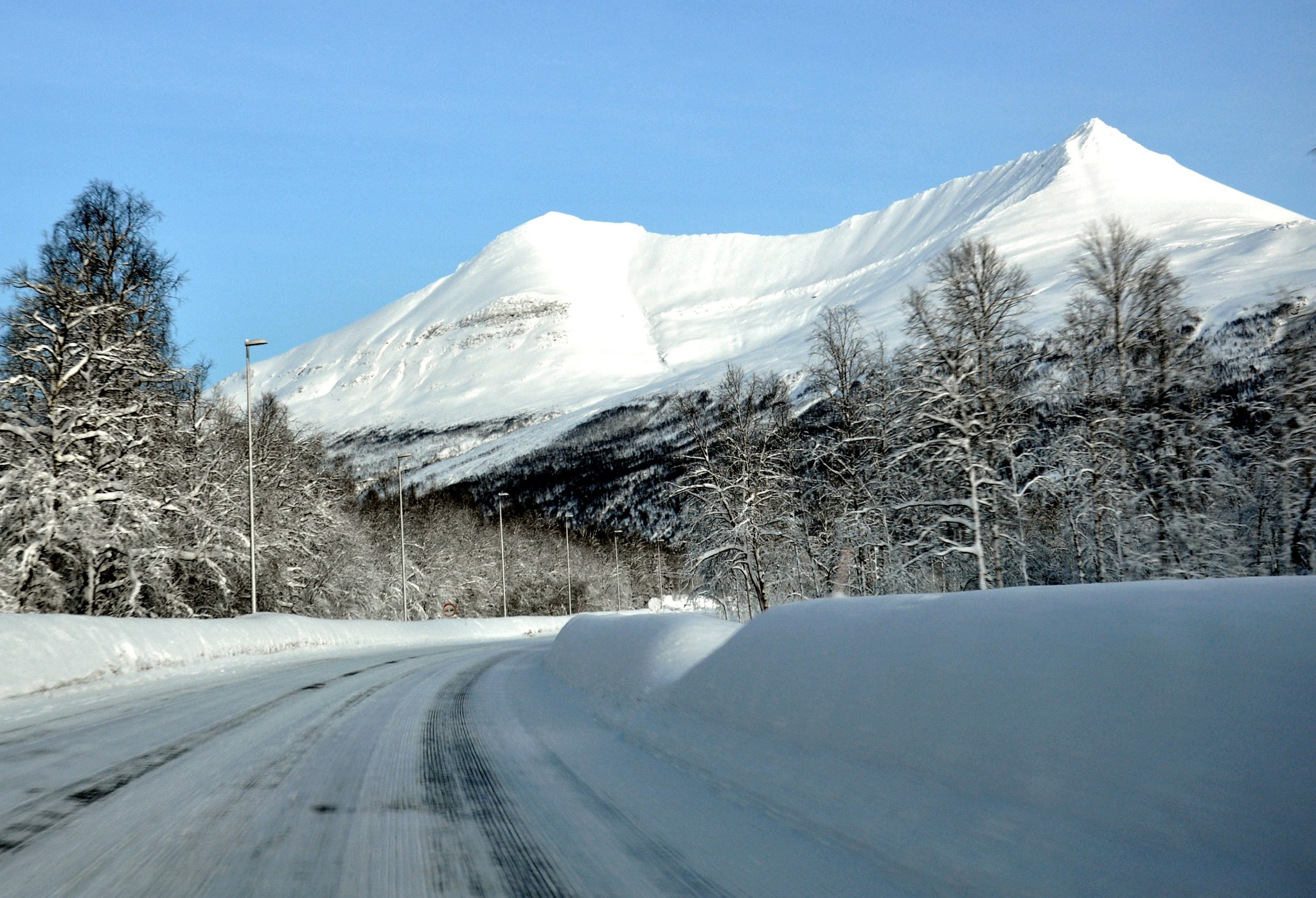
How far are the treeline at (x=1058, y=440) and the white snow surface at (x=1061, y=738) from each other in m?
18.7

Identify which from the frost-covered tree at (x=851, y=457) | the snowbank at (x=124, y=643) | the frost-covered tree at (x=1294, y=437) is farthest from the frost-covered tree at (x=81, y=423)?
the frost-covered tree at (x=1294, y=437)

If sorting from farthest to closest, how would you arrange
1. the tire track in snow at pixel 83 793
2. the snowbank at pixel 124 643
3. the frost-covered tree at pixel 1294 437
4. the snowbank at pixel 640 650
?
1. the frost-covered tree at pixel 1294 437
2. the snowbank at pixel 124 643
3. the snowbank at pixel 640 650
4. the tire track in snow at pixel 83 793

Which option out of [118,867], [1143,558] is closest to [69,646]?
[118,867]

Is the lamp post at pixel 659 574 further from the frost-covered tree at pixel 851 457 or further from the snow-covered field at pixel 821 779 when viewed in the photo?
the snow-covered field at pixel 821 779

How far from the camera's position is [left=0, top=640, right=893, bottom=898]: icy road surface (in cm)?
441

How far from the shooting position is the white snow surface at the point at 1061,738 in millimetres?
3285

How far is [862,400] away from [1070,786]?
93.8 ft

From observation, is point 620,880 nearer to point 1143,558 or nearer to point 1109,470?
point 1143,558

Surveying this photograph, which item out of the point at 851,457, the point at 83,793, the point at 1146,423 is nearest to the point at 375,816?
the point at 83,793

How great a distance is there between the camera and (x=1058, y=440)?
87.2ft

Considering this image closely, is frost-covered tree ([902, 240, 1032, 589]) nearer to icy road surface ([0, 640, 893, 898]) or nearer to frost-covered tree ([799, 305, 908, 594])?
frost-covered tree ([799, 305, 908, 594])

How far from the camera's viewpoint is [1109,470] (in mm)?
26141

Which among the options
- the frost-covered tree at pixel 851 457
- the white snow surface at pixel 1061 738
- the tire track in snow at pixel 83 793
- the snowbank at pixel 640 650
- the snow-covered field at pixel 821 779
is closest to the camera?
the white snow surface at pixel 1061 738

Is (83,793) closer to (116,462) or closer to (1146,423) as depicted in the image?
(116,462)
